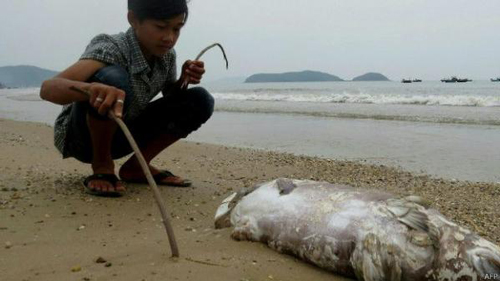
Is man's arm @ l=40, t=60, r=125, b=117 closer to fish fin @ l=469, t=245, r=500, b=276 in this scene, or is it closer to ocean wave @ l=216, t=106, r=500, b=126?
fish fin @ l=469, t=245, r=500, b=276

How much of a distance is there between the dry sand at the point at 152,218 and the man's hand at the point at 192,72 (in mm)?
870

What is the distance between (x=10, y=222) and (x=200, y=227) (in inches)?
43.4

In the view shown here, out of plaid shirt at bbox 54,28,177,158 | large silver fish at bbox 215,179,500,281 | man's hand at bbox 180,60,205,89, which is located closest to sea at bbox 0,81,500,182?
man's hand at bbox 180,60,205,89

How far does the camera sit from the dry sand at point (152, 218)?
7.42 ft

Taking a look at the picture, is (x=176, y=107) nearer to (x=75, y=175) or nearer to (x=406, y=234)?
(x=75, y=175)

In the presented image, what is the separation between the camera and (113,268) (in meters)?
2.24

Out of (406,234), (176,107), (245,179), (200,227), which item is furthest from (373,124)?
(406,234)

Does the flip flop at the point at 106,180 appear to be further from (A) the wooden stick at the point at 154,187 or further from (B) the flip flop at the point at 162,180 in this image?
(A) the wooden stick at the point at 154,187

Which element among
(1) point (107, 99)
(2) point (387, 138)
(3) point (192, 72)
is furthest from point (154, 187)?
(2) point (387, 138)

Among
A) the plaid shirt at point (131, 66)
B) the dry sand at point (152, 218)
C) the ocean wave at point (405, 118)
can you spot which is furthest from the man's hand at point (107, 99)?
the ocean wave at point (405, 118)

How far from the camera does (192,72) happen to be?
386 cm

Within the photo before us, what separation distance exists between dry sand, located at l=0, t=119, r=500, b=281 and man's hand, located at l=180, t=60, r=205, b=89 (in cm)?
87

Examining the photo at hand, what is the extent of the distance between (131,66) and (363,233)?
2080 millimetres

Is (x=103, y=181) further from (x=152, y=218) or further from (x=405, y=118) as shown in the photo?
(x=405, y=118)
